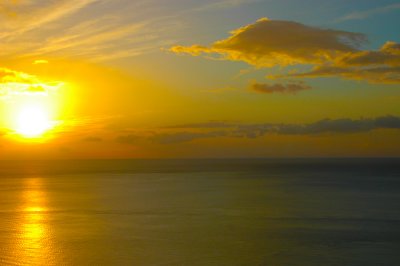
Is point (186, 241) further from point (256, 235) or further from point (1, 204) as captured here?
point (1, 204)

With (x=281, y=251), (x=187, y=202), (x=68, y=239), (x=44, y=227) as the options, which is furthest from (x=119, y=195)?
(x=281, y=251)

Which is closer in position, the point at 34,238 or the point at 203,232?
the point at 34,238

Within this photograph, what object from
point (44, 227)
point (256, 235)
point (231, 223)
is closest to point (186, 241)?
point (256, 235)

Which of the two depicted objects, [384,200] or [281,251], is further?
[384,200]

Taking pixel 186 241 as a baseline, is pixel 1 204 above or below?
above

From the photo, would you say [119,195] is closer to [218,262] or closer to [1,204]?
[1,204]

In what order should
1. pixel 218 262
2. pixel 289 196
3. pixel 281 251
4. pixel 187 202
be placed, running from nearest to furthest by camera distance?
pixel 218 262
pixel 281 251
pixel 187 202
pixel 289 196

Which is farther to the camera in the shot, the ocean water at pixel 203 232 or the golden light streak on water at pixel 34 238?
the ocean water at pixel 203 232

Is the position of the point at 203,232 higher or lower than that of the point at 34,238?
lower

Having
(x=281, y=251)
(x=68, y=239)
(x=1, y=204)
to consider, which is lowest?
(x=281, y=251)

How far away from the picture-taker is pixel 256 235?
37.6 meters

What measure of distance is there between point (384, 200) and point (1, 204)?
5023cm

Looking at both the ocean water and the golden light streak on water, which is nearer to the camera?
the golden light streak on water

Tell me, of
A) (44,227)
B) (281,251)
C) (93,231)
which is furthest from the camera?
(44,227)
